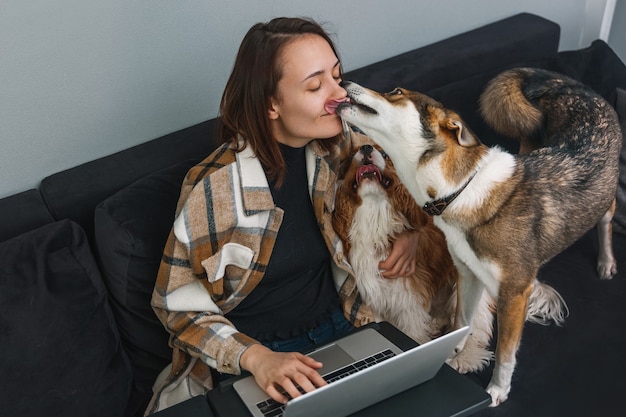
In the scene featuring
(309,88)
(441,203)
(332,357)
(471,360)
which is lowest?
(471,360)

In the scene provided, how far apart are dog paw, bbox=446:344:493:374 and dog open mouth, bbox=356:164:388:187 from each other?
0.51m

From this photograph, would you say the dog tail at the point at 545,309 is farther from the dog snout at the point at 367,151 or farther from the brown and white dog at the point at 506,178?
the dog snout at the point at 367,151

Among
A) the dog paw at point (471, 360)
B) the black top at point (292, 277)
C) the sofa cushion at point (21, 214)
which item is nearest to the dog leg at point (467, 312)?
the dog paw at point (471, 360)

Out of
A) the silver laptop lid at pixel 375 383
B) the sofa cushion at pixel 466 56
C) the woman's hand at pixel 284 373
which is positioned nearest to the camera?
the silver laptop lid at pixel 375 383

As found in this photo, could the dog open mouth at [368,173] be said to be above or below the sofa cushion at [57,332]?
above

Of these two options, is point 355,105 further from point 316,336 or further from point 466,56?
point 466,56

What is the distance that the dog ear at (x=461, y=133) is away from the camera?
1.37m

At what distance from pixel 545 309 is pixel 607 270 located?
0.28 metres

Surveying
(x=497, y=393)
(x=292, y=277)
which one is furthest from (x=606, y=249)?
(x=292, y=277)

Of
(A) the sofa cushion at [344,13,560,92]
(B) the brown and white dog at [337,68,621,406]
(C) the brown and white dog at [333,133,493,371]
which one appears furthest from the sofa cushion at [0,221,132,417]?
(A) the sofa cushion at [344,13,560,92]

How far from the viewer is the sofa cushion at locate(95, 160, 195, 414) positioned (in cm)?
154

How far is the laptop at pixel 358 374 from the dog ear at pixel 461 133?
1.41ft

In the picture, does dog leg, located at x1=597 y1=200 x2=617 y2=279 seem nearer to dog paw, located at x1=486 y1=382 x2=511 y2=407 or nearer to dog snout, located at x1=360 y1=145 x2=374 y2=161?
dog paw, located at x1=486 y1=382 x2=511 y2=407

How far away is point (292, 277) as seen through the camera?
63.6 inches
